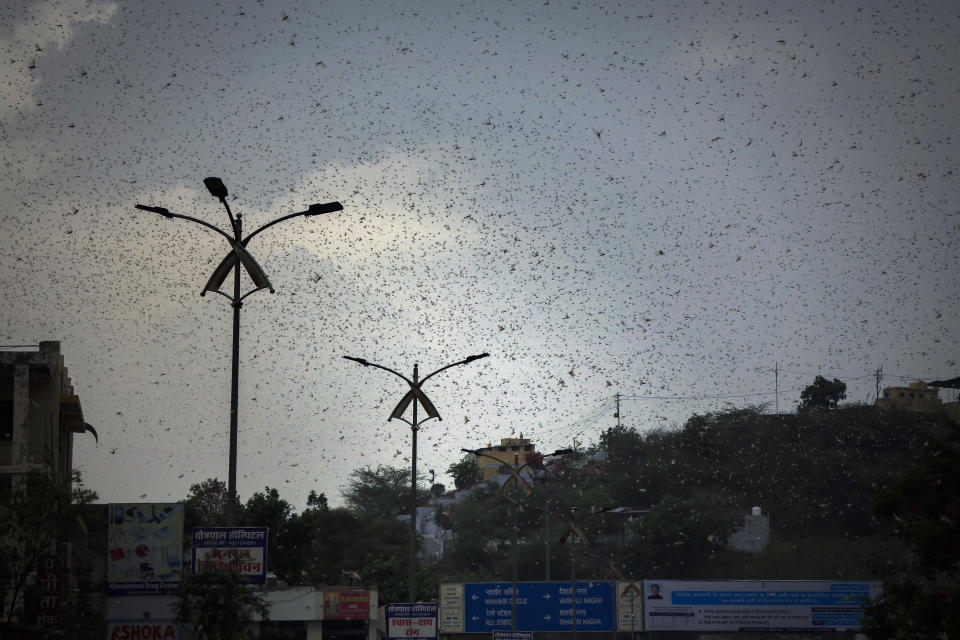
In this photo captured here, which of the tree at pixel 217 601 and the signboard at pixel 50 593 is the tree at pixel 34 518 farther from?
the signboard at pixel 50 593

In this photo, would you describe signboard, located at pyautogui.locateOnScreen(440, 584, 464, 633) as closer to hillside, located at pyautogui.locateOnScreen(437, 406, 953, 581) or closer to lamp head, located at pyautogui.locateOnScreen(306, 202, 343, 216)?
hillside, located at pyautogui.locateOnScreen(437, 406, 953, 581)

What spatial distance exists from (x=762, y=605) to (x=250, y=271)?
145ft

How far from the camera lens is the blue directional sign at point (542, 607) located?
178 ft

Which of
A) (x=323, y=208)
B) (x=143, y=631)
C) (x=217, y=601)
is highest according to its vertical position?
(x=323, y=208)

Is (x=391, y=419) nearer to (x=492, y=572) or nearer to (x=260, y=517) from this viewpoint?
(x=260, y=517)

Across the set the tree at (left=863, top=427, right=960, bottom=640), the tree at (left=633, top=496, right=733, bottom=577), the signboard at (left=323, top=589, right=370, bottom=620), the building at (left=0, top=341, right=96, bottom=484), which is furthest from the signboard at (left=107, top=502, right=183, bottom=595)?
the tree at (left=633, top=496, right=733, bottom=577)

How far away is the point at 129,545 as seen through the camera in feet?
113

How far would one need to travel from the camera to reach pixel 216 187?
20391 mm

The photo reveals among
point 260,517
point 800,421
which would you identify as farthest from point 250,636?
point 800,421

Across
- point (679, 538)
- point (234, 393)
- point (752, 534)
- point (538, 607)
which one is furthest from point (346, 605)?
point (752, 534)

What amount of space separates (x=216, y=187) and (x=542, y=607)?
3892 centimetres

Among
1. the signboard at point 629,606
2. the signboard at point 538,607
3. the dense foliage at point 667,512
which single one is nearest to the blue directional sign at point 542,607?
the signboard at point 538,607

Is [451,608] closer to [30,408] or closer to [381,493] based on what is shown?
[30,408]

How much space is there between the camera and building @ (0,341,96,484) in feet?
125
